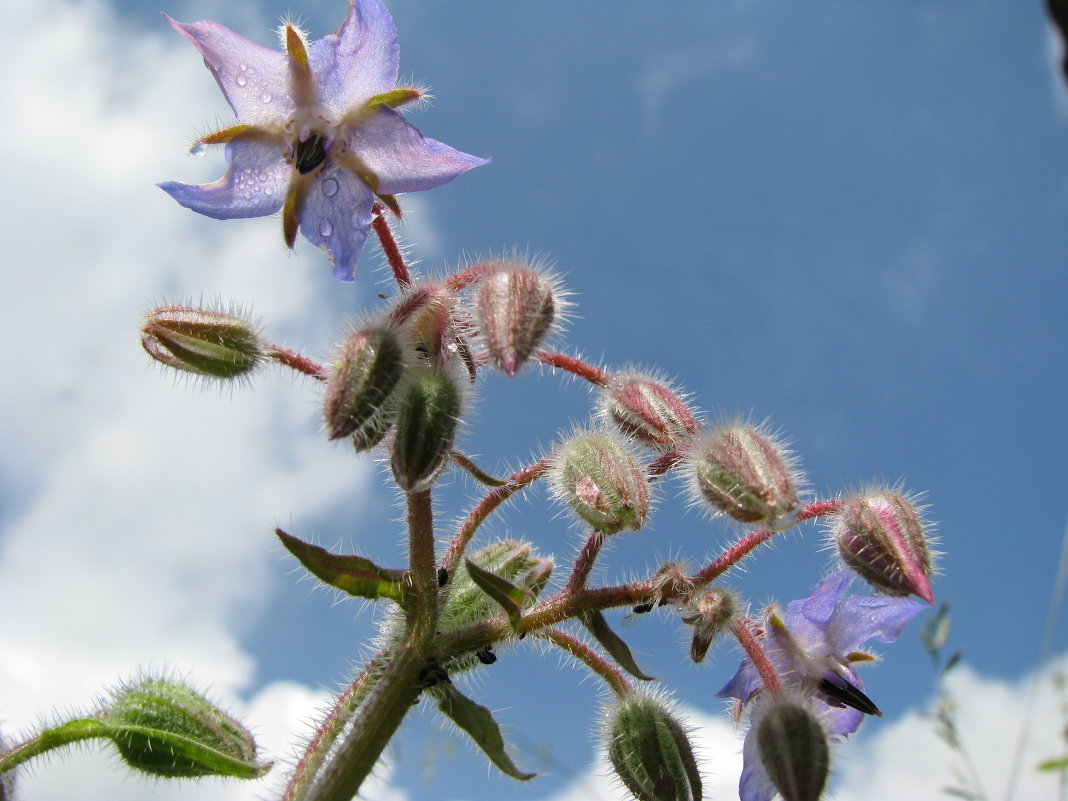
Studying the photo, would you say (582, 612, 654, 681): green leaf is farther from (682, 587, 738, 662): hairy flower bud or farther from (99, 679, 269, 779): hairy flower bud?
(99, 679, 269, 779): hairy flower bud

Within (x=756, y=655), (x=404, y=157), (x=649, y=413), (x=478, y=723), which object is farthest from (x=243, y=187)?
(x=756, y=655)

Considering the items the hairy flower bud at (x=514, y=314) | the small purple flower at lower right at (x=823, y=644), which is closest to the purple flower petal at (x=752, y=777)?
the small purple flower at lower right at (x=823, y=644)

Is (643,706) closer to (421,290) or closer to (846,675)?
(846,675)

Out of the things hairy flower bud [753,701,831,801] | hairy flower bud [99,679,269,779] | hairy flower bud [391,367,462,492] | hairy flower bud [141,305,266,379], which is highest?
hairy flower bud [141,305,266,379]

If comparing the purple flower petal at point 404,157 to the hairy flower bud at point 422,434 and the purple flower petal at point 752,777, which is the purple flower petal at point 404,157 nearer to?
the hairy flower bud at point 422,434

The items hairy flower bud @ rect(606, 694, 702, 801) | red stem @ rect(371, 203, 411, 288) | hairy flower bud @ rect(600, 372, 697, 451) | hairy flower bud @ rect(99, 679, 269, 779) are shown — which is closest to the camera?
hairy flower bud @ rect(99, 679, 269, 779)

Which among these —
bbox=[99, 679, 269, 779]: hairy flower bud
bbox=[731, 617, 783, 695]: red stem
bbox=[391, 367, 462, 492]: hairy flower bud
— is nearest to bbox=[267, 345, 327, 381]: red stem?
bbox=[391, 367, 462, 492]: hairy flower bud
